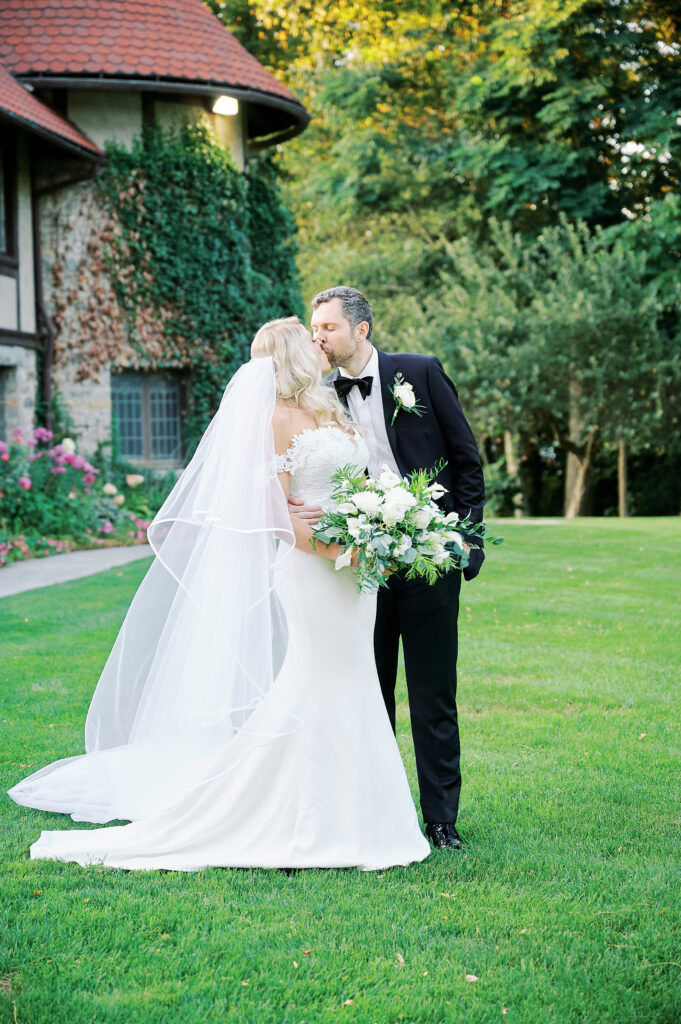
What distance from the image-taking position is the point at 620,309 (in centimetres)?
2216

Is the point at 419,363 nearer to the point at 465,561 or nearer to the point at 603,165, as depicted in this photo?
the point at 465,561

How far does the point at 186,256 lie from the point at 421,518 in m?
13.7

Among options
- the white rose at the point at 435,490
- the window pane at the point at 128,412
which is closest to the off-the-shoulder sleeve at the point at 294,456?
the white rose at the point at 435,490

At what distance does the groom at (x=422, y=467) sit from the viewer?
4.36 metres

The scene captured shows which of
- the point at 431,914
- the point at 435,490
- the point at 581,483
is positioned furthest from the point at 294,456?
the point at 581,483

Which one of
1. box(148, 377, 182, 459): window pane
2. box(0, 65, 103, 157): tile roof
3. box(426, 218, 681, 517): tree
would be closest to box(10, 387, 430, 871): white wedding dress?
box(0, 65, 103, 157): tile roof

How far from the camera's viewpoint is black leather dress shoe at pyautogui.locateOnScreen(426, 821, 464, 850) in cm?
426

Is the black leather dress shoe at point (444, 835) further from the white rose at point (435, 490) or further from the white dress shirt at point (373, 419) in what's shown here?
the white dress shirt at point (373, 419)

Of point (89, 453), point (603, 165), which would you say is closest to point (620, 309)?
point (603, 165)

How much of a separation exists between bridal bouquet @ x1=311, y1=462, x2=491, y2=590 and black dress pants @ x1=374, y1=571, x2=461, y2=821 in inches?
9.8

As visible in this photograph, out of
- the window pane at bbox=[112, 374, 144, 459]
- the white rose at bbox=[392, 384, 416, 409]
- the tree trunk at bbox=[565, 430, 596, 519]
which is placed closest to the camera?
the white rose at bbox=[392, 384, 416, 409]

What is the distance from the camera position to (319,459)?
4.21 m

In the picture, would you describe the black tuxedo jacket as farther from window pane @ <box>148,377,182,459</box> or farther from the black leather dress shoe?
window pane @ <box>148,377,182,459</box>

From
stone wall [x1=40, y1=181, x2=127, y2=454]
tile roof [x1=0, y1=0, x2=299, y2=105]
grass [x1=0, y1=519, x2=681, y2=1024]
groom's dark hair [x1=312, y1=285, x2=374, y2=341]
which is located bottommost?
grass [x1=0, y1=519, x2=681, y2=1024]
